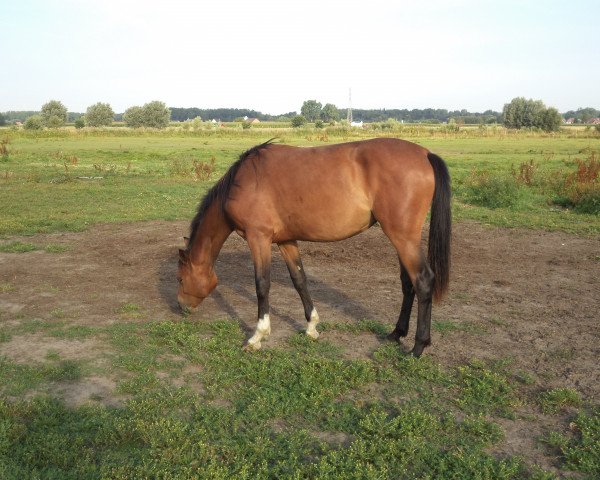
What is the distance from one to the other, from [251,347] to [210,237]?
4.68 ft

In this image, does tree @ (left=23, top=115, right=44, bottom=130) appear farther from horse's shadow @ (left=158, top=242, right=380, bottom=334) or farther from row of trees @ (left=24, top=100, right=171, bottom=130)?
horse's shadow @ (left=158, top=242, right=380, bottom=334)

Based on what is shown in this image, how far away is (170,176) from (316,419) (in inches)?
705

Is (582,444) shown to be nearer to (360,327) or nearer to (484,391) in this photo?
(484,391)

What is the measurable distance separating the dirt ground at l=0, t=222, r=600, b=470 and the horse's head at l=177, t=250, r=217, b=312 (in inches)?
11.1

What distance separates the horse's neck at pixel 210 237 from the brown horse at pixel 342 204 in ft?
0.09

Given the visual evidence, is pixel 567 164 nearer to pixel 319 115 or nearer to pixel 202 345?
pixel 202 345

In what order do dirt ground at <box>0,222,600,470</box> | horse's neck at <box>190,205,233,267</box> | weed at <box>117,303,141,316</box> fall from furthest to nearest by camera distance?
weed at <box>117,303,141,316</box>
horse's neck at <box>190,205,233,267</box>
dirt ground at <box>0,222,600,470</box>

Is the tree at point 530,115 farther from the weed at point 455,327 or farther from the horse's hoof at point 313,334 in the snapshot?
the horse's hoof at point 313,334

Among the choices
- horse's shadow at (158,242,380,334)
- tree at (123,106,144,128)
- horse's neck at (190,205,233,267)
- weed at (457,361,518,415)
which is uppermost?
tree at (123,106,144,128)

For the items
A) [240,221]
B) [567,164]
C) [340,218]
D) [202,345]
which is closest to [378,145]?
[340,218]

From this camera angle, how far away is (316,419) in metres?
3.96

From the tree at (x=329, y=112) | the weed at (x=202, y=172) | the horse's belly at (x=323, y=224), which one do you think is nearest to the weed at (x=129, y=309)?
the horse's belly at (x=323, y=224)

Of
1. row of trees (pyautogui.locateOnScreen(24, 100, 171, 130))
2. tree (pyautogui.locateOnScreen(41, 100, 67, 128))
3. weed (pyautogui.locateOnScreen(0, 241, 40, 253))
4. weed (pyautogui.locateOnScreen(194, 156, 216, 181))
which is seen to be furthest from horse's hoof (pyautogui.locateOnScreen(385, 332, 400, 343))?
tree (pyautogui.locateOnScreen(41, 100, 67, 128))

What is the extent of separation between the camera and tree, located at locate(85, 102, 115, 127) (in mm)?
89562
